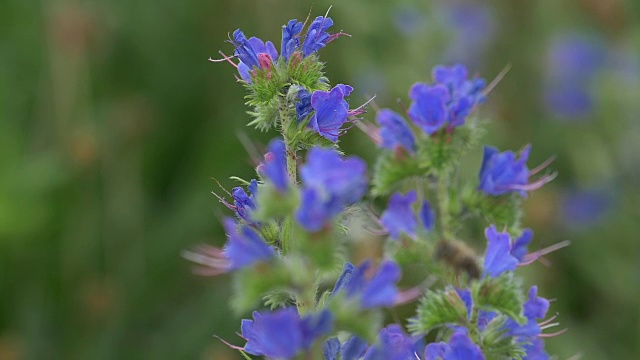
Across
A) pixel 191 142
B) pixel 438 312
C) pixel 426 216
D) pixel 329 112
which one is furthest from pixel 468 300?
pixel 191 142

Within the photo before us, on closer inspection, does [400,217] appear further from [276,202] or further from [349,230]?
[276,202]

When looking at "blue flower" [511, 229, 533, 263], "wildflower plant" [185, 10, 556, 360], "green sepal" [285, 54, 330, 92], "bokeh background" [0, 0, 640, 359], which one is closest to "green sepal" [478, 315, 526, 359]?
"wildflower plant" [185, 10, 556, 360]

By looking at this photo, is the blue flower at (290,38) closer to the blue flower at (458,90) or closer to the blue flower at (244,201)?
the blue flower at (244,201)

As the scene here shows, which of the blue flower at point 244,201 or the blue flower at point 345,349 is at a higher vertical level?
the blue flower at point 244,201

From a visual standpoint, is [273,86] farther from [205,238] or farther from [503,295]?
[205,238]

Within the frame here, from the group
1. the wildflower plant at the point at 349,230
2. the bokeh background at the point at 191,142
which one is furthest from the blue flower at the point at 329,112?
the bokeh background at the point at 191,142

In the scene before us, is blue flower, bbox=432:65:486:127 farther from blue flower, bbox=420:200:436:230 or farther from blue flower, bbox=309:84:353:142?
blue flower, bbox=309:84:353:142

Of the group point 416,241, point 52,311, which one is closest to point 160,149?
point 52,311
